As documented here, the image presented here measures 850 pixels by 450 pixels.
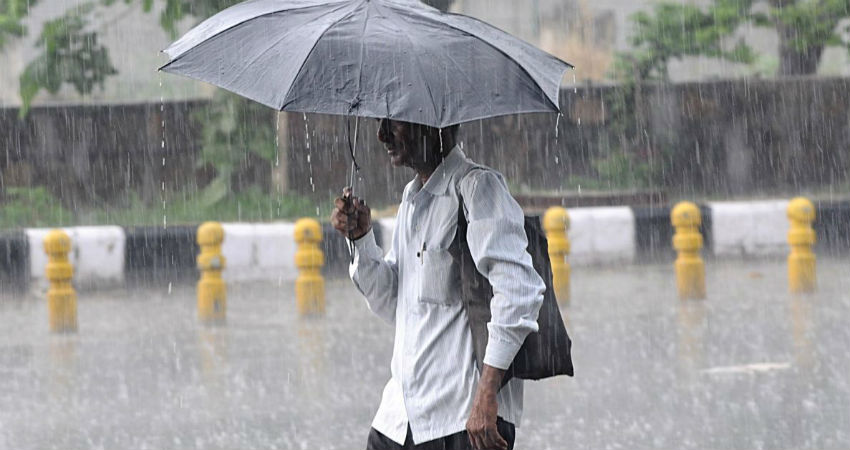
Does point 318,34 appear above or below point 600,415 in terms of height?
above

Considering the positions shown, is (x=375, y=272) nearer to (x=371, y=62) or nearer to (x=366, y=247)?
(x=366, y=247)

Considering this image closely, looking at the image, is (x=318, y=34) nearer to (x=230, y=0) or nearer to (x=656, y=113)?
(x=230, y=0)

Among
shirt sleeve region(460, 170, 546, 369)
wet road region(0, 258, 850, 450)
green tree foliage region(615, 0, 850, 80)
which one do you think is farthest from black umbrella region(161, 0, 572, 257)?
green tree foliage region(615, 0, 850, 80)

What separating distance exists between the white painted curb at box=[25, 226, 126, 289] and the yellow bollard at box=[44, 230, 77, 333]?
1.96 meters

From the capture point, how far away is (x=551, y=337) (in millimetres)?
3369

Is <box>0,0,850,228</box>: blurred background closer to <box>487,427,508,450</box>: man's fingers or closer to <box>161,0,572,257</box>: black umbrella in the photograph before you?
<box>161,0,572,257</box>: black umbrella

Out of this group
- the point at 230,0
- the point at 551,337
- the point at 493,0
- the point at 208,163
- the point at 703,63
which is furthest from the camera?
the point at 493,0

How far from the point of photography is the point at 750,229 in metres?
13.5

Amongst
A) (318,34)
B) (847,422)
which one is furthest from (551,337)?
(847,422)

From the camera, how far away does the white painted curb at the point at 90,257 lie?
11.9 meters

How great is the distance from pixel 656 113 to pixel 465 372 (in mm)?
14429

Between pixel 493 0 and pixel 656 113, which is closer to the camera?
pixel 656 113

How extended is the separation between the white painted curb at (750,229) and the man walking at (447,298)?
33.5 ft

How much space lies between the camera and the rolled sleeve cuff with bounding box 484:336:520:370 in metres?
3.29
